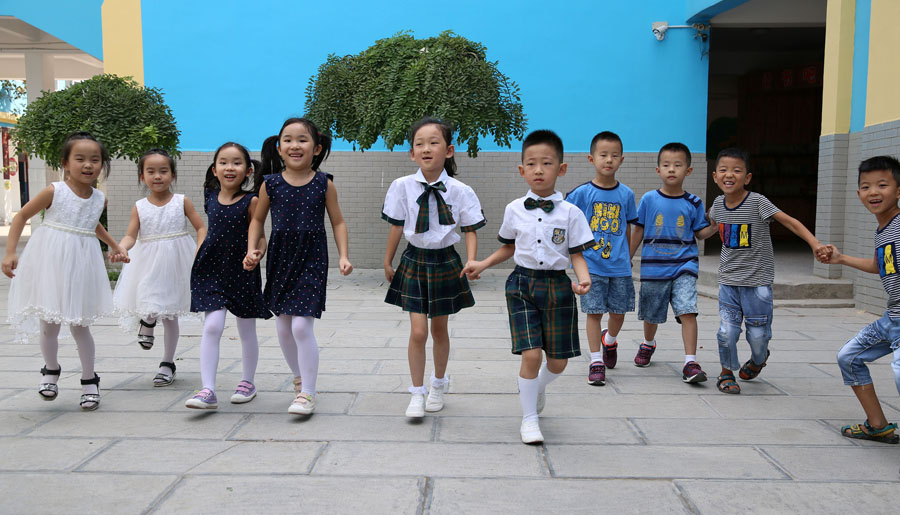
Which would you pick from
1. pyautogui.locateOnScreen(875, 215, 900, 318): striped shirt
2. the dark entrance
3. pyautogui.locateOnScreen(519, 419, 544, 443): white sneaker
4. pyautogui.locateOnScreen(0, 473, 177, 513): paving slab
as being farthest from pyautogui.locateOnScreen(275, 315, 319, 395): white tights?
the dark entrance

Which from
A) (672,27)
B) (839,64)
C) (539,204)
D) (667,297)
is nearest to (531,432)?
(539,204)

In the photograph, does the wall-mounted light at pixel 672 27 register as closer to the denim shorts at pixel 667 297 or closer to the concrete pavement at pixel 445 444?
the concrete pavement at pixel 445 444

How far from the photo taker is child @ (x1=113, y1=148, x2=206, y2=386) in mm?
4359

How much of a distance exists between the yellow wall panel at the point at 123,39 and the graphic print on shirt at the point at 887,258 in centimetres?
1026

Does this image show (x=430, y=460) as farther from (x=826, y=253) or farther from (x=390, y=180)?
(x=390, y=180)

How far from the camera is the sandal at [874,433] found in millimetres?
3348

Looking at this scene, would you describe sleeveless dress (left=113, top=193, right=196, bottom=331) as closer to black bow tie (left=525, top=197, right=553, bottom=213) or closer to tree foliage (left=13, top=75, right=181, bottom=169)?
black bow tie (left=525, top=197, right=553, bottom=213)

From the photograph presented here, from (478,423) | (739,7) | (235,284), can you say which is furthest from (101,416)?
(739,7)

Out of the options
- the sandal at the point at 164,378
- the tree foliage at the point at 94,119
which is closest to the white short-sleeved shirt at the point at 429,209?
the sandal at the point at 164,378

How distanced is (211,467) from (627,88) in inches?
356

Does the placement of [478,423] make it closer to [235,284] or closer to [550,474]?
[550,474]

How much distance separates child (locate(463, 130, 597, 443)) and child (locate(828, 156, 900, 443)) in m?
1.24

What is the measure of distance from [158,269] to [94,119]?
Result: 17.3 feet

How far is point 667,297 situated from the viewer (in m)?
4.64
